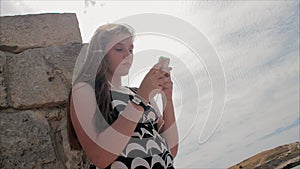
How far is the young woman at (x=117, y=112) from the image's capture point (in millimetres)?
1127

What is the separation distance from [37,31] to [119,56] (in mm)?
621

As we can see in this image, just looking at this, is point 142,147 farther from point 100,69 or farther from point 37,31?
point 37,31

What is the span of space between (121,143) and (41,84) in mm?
639

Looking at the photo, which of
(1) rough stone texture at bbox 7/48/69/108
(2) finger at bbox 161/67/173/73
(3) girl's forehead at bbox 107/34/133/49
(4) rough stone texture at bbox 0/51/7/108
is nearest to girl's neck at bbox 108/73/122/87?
(3) girl's forehead at bbox 107/34/133/49

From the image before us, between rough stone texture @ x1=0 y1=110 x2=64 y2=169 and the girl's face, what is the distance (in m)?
0.45

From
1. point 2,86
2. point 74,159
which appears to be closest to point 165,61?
point 74,159

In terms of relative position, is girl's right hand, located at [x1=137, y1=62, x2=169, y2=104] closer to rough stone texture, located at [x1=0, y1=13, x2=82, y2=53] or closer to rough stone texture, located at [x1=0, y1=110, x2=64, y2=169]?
rough stone texture, located at [x1=0, y1=110, x2=64, y2=169]

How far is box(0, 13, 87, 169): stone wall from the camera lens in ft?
4.80

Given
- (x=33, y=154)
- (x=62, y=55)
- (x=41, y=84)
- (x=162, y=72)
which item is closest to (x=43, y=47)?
(x=62, y=55)

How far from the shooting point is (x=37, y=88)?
1.57m

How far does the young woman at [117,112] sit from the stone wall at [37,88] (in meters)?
0.25

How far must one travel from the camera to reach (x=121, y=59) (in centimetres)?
131

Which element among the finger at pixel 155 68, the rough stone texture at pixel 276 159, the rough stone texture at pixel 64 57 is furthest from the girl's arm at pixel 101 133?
the rough stone texture at pixel 276 159

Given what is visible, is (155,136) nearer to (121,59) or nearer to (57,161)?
(121,59)
